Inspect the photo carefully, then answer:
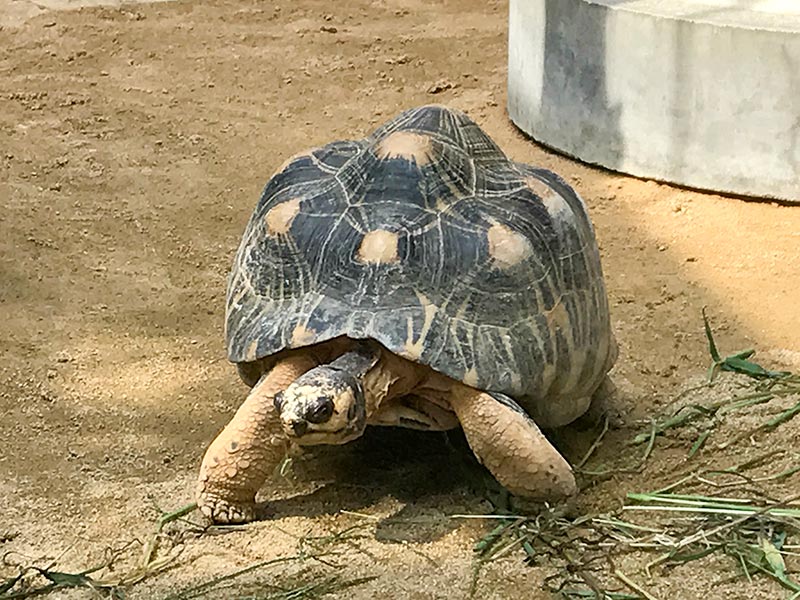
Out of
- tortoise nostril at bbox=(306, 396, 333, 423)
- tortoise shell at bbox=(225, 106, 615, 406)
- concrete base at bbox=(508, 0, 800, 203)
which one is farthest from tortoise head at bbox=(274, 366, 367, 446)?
concrete base at bbox=(508, 0, 800, 203)

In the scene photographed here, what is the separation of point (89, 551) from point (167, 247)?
178 cm

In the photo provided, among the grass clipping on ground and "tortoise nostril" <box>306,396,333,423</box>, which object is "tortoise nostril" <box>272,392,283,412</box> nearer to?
"tortoise nostril" <box>306,396,333,423</box>

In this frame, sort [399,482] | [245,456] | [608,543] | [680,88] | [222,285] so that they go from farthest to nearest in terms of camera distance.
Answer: [680,88], [222,285], [399,482], [245,456], [608,543]

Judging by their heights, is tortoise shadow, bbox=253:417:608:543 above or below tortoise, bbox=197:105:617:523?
below

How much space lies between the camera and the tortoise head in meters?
2.22

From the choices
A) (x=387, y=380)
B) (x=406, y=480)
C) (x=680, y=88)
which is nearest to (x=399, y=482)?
(x=406, y=480)

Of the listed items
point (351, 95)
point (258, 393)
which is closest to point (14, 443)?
point (258, 393)

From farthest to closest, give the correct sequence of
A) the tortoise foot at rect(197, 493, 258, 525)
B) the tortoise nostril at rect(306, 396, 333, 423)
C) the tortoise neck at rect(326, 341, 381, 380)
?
the tortoise foot at rect(197, 493, 258, 525)
the tortoise neck at rect(326, 341, 381, 380)
the tortoise nostril at rect(306, 396, 333, 423)

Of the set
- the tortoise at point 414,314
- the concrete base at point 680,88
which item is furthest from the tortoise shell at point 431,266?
the concrete base at point 680,88

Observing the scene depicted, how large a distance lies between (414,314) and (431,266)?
11 centimetres

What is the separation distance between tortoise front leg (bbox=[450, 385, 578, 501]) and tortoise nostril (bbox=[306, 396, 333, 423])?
0.32 metres

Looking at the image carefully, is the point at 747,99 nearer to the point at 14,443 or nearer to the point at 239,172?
the point at 239,172

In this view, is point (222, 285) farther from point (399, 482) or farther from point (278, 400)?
point (278, 400)

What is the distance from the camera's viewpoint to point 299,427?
7.29 feet
